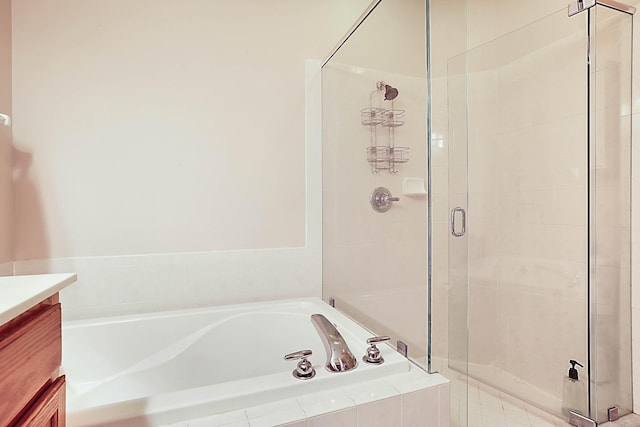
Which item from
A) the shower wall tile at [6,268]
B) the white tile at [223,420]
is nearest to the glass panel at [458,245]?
the white tile at [223,420]

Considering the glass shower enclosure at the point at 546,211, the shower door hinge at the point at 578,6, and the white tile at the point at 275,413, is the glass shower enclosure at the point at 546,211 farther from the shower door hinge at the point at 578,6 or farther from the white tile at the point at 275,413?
the white tile at the point at 275,413

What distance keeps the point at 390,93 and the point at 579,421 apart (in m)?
1.79

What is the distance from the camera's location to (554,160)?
1.87 m

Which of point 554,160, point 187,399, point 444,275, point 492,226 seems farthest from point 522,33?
point 187,399

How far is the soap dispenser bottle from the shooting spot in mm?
1691

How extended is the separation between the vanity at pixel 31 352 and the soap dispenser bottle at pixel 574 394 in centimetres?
206

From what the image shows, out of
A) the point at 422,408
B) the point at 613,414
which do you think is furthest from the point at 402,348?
the point at 613,414

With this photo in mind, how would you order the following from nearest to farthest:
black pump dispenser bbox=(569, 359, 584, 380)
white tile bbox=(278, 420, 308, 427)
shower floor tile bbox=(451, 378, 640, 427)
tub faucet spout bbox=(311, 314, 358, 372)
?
white tile bbox=(278, 420, 308, 427) < tub faucet spout bbox=(311, 314, 358, 372) < shower floor tile bbox=(451, 378, 640, 427) < black pump dispenser bbox=(569, 359, 584, 380)

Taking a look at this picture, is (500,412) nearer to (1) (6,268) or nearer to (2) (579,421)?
(2) (579,421)

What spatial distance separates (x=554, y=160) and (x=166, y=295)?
7.10 feet

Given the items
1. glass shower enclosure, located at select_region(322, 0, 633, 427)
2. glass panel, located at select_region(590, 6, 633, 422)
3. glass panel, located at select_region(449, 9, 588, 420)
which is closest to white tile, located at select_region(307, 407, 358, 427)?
glass shower enclosure, located at select_region(322, 0, 633, 427)

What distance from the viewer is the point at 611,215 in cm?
167

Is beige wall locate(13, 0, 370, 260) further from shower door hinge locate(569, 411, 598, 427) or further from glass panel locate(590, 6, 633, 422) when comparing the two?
shower door hinge locate(569, 411, 598, 427)

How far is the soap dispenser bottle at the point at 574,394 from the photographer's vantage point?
1.69 metres
